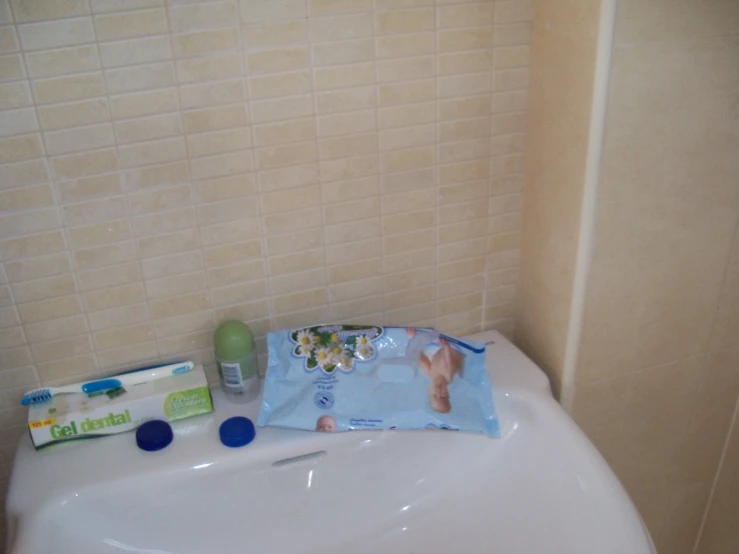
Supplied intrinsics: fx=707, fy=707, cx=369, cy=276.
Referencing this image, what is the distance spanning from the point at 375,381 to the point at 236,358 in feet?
0.67

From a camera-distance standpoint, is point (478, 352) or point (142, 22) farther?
point (478, 352)

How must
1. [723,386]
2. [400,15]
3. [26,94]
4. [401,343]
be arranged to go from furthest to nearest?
[723,386]
[401,343]
[400,15]
[26,94]

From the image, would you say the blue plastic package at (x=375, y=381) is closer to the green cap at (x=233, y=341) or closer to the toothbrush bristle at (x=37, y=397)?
the green cap at (x=233, y=341)

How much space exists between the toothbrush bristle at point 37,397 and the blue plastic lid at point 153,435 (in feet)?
0.43

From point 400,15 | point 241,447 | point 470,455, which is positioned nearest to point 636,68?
point 400,15

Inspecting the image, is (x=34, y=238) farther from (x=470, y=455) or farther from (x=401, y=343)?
(x=470, y=455)

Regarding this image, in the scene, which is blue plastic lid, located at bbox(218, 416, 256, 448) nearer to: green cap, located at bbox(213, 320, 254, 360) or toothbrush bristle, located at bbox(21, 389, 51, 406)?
green cap, located at bbox(213, 320, 254, 360)

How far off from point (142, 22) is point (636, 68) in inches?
24.3

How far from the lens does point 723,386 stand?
1217mm

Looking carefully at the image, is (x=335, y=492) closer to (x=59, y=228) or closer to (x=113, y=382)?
(x=113, y=382)

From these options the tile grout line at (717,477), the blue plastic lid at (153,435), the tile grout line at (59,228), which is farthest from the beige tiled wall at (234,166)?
the tile grout line at (717,477)

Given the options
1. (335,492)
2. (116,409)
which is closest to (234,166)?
(116,409)

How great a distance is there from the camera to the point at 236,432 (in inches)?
38.4

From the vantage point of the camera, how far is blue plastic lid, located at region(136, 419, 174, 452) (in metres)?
0.96
